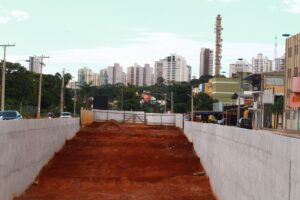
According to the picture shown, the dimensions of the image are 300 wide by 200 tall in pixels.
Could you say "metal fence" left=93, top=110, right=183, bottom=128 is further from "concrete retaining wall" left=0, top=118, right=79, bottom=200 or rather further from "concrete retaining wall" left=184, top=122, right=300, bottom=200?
"concrete retaining wall" left=184, top=122, right=300, bottom=200

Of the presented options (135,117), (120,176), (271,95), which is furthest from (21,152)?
(271,95)

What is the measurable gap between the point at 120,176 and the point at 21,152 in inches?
258

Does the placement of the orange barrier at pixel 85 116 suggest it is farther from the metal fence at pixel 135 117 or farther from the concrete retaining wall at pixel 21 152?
the concrete retaining wall at pixel 21 152

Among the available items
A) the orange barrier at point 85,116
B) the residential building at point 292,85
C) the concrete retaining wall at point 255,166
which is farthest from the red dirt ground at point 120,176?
the residential building at point 292,85

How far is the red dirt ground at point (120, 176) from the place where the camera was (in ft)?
61.1

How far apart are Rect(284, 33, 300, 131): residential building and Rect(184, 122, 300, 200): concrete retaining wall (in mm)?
55579

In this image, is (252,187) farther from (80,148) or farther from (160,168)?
(80,148)

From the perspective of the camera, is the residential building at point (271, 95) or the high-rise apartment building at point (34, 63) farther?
the residential building at point (271, 95)

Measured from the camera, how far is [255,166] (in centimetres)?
1091

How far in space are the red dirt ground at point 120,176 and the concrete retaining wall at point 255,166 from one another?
8.00 ft

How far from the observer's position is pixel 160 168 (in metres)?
25.6

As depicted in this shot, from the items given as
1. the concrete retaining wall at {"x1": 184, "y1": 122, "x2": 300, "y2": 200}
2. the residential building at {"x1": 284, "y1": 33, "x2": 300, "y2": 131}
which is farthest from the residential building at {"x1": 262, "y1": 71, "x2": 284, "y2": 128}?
the concrete retaining wall at {"x1": 184, "y1": 122, "x2": 300, "y2": 200}

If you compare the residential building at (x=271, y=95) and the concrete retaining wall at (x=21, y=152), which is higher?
the residential building at (x=271, y=95)

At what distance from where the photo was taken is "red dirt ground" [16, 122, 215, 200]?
61.1ft
